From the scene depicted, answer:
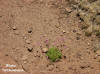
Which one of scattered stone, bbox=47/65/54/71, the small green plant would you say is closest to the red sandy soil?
scattered stone, bbox=47/65/54/71

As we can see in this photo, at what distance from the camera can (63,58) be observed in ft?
20.6

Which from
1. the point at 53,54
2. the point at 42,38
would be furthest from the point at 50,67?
the point at 42,38

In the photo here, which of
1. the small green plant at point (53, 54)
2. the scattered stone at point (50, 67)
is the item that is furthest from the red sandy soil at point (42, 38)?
the small green plant at point (53, 54)

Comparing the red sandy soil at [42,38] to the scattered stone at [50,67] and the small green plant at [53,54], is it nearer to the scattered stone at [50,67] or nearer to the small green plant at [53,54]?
the scattered stone at [50,67]

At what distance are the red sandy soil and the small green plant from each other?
143 mm

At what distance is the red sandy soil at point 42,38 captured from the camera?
19.3 ft

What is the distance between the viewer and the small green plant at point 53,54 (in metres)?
6.09

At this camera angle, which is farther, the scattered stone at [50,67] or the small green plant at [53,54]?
the small green plant at [53,54]

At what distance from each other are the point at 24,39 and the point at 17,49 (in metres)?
0.51

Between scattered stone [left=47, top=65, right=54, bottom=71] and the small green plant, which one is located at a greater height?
the small green plant

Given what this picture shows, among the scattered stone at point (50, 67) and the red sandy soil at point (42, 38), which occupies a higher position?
the red sandy soil at point (42, 38)

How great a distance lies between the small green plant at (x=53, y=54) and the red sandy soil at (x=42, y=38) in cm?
14

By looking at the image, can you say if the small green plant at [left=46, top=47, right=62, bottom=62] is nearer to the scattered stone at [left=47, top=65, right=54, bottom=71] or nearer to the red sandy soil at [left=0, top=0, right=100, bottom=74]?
the red sandy soil at [left=0, top=0, right=100, bottom=74]

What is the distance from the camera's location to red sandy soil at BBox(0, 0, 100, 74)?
589 centimetres
